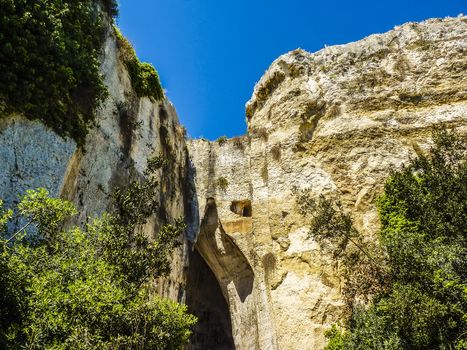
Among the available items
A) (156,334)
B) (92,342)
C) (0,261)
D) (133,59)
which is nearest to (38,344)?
(92,342)

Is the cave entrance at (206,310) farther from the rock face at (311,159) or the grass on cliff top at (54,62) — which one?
the grass on cliff top at (54,62)

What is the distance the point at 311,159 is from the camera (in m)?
22.4

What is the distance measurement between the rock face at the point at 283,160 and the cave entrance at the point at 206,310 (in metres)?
0.10

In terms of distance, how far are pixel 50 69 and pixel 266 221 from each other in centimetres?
1380

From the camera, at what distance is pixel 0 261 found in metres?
9.12

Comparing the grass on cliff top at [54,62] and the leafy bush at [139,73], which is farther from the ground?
the leafy bush at [139,73]

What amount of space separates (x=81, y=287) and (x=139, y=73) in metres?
13.4

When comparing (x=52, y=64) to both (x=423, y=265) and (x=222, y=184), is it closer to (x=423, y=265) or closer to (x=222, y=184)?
(x=423, y=265)

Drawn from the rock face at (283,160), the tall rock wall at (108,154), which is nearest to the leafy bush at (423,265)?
the rock face at (283,160)

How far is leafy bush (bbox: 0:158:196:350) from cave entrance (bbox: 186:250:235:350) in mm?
15488

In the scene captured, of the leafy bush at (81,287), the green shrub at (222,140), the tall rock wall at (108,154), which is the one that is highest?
the green shrub at (222,140)

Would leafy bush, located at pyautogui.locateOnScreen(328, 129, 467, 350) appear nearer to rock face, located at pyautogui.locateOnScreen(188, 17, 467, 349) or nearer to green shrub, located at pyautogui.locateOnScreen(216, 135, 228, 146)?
rock face, located at pyautogui.locateOnScreen(188, 17, 467, 349)

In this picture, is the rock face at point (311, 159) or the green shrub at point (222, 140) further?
the green shrub at point (222, 140)

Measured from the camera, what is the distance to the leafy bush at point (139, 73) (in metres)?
19.9
